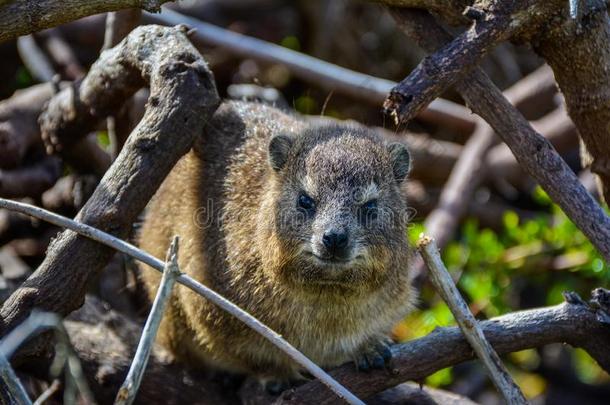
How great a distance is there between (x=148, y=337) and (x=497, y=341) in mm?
1947

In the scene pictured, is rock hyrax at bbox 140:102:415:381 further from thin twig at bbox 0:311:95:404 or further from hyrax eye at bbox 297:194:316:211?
thin twig at bbox 0:311:95:404

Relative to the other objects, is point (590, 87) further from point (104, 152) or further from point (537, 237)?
point (104, 152)

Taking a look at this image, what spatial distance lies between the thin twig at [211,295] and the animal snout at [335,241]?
0.57m

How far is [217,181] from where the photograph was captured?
561 centimetres

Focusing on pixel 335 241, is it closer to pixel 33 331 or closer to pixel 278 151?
pixel 278 151

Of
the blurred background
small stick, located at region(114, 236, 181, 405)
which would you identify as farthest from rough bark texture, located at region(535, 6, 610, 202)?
small stick, located at region(114, 236, 181, 405)

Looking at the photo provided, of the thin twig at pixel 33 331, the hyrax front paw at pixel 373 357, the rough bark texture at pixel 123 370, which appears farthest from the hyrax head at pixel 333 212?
the thin twig at pixel 33 331

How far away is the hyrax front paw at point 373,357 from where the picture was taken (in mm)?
5055

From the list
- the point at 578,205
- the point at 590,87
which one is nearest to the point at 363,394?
the point at 578,205

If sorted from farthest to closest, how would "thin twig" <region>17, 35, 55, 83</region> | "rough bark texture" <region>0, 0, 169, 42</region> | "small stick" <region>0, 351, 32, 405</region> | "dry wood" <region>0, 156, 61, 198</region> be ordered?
"thin twig" <region>17, 35, 55, 83</region> < "dry wood" <region>0, 156, 61, 198</region> < "rough bark texture" <region>0, 0, 169, 42</region> < "small stick" <region>0, 351, 32, 405</region>

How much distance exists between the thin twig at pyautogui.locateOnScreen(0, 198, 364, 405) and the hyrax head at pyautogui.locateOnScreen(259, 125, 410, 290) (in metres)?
0.65

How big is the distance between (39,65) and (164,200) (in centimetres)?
268

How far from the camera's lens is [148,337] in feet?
13.1

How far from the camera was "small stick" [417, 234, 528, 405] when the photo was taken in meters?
4.65
